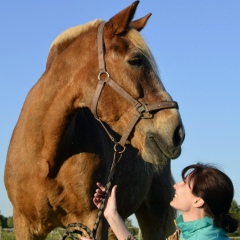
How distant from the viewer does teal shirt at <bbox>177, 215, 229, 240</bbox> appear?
119 inches

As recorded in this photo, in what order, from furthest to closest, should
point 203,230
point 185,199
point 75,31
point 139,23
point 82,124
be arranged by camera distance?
point 82,124 → point 75,31 → point 139,23 → point 185,199 → point 203,230

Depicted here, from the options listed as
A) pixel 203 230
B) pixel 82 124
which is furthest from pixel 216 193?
pixel 82 124

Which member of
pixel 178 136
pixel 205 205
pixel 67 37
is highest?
pixel 67 37

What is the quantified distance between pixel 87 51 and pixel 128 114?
790 millimetres

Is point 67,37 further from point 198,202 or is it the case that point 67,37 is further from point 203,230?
point 203,230

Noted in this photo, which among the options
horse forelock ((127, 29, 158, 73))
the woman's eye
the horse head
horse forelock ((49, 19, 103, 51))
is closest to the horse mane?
horse forelock ((49, 19, 103, 51))

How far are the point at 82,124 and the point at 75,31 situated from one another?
3.07 feet

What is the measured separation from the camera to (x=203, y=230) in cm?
306

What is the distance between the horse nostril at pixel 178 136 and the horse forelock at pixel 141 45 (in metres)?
0.70

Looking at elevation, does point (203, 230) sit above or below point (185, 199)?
below

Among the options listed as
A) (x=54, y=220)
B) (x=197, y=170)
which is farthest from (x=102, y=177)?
(x=197, y=170)

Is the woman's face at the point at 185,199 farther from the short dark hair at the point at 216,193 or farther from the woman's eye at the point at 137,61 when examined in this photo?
the woman's eye at the point at 137,61

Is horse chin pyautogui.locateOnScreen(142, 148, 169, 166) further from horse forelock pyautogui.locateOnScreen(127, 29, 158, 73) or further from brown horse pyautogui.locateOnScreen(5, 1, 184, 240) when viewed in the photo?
horse forelock pyautogui.locateOnScreen(127, 29, 158, 73)

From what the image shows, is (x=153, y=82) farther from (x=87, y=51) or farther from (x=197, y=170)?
(x=197, y=170)
